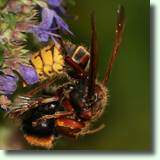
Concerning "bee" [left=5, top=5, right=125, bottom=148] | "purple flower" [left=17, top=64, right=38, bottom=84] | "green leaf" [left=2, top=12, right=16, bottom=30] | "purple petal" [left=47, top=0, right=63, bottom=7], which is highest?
"purple petal" [left=47, top=0, right=63, bottom=7]

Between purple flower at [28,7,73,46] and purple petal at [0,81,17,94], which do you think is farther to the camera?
purple petal at [0,81,17,94]

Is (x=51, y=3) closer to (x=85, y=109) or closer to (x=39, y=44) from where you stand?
(x=85, y=109)

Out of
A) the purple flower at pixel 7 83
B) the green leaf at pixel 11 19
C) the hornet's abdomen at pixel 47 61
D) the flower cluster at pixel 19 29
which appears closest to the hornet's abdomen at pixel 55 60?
the hornet's abdomen at pixel 47 61

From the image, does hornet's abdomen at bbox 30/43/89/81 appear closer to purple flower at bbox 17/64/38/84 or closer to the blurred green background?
purple flower at bbox 17/64/38/84

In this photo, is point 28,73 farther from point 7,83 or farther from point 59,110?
point 59,110

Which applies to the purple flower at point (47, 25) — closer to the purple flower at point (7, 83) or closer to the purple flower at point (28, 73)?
the purple flower at point (28, 73)

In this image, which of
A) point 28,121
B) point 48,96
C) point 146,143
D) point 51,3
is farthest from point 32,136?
point 146,143

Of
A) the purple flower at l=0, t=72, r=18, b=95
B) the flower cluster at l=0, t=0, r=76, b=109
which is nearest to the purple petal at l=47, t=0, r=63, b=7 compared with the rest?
the flower cluster at l=0, t=0, r=76, b=109

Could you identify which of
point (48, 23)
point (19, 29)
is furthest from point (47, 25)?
point (19, 29)
